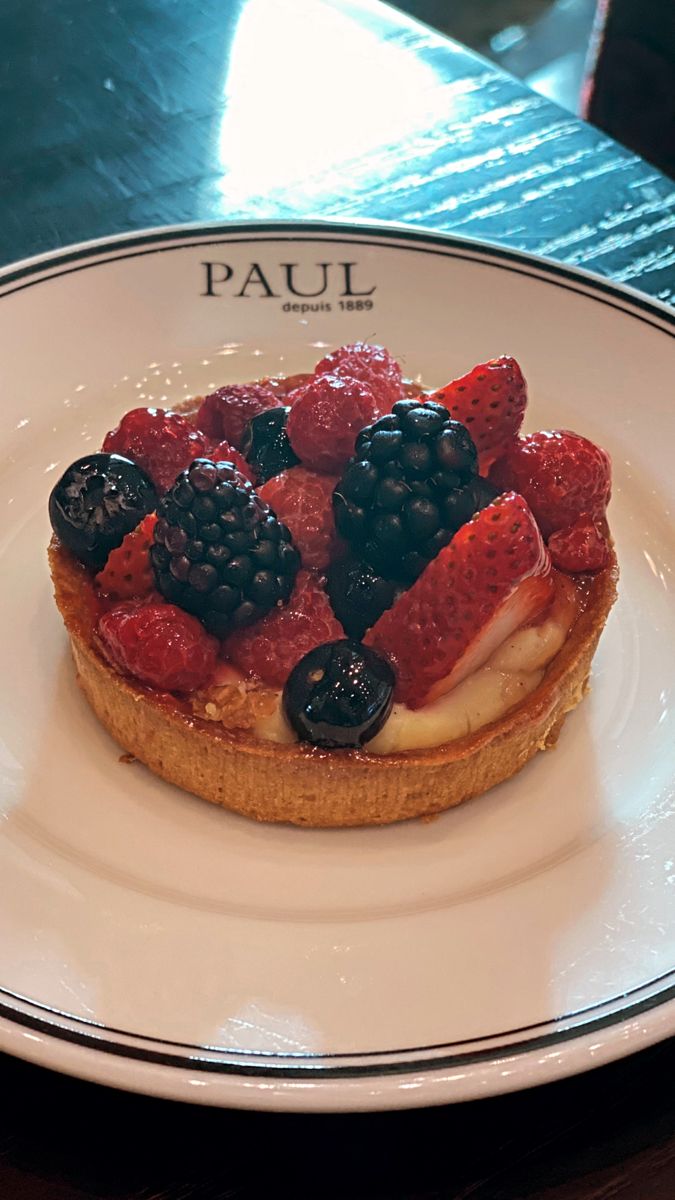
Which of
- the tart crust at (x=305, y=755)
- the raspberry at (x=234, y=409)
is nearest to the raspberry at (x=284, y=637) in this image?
the tart crust at (x=305, y=755)

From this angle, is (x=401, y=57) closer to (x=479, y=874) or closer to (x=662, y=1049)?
(x=479, y=874)

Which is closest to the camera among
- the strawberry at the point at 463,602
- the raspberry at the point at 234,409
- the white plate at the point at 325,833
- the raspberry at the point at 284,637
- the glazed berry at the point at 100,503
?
the white plate at the point at 325,833

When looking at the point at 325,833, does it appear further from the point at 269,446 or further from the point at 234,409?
the point at 234,409

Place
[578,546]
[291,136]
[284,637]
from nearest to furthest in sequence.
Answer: [284,637] → [578,546] → [291,136]

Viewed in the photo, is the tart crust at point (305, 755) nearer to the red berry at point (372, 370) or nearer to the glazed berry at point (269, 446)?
the glazed berry at point (269, 446)

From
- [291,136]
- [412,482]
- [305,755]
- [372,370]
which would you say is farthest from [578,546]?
[291,136]

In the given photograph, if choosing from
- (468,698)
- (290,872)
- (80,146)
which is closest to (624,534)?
(468,698)
